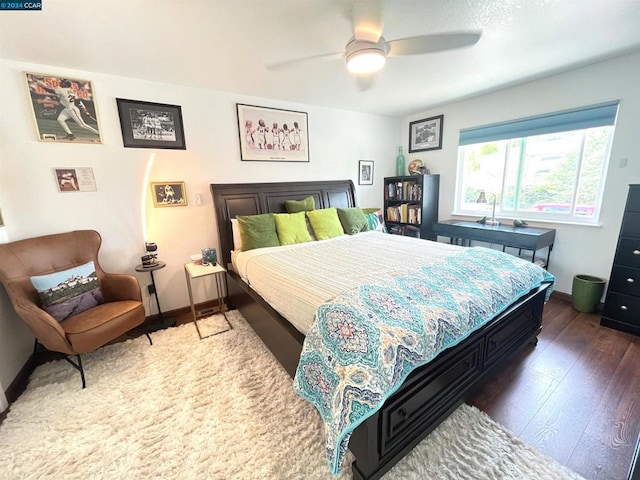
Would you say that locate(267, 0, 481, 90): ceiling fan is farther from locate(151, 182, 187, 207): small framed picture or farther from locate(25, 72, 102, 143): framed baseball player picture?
locate(25, 72, 102, 143): framed baseball player picture

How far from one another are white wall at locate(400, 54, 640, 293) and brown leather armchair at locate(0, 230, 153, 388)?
4.42 metres

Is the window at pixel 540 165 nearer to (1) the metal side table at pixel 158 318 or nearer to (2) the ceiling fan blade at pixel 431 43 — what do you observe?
(2) the ceiling fan blade at pixel 431 43

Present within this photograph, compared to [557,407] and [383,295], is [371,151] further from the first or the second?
[557,407]

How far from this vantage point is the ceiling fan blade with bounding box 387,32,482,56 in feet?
5.13

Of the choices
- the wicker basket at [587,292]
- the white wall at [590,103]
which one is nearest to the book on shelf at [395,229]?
the white wall at [590,103]

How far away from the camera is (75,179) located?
2.34 meters

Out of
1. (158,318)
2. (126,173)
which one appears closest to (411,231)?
(158,318)

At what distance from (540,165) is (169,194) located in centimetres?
427

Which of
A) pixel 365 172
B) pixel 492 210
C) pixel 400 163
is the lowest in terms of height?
pixel 492 210

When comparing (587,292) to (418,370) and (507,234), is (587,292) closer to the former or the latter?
(507,234)

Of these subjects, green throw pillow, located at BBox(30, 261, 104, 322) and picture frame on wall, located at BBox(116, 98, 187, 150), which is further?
picture frame on wall, located at BBox(116, 98, 187, 150)

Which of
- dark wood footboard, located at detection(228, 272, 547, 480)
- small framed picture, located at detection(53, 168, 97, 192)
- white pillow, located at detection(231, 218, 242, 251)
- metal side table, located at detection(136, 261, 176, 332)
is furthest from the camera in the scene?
white pillow, located at detection(231, 218, 242, 251)

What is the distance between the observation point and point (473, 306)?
1.53 metres

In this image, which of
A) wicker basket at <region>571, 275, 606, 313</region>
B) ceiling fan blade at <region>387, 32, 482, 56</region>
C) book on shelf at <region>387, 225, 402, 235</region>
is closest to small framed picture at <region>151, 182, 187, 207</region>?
ceiling fan blade at <region>387, 32, 482, 56</region>
